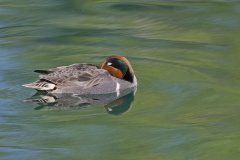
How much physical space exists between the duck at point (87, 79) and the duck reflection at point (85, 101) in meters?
0.05

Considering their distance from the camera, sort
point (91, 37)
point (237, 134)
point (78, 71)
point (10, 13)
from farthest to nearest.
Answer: point (10, 13), point (91, 37), point (78, 71), point (237, 134)

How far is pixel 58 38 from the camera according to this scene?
461 inches

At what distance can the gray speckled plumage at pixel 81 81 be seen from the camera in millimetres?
9656

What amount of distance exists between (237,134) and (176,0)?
521 centimetres

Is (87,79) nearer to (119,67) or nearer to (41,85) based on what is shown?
(119,67)

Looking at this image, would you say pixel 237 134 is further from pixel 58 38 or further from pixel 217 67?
pixel 58 38

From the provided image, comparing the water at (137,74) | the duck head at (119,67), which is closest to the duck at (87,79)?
the duck head at (119,67)

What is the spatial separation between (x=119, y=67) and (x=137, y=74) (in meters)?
0.48

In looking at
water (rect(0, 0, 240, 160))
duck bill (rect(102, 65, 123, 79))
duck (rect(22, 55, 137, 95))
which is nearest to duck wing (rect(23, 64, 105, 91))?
duck (rect(22, 55, 137, 95))

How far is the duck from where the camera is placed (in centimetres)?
966

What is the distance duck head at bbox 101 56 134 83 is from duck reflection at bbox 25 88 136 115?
0.52 ft

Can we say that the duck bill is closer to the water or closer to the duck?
the duck

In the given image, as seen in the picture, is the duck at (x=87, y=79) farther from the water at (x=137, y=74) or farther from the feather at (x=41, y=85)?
the water at (x=137, y=74)

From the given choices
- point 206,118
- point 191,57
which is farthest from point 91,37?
point 206,118
